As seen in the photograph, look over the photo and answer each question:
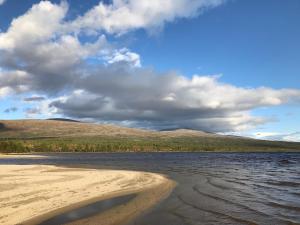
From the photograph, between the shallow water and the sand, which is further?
the sand

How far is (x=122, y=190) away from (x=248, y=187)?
1221cm

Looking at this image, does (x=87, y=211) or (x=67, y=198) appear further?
(x=67, y=198)

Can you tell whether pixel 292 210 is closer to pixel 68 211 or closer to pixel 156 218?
pixel 156 218

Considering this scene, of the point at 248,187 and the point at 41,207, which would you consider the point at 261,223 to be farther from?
the point at 248,187

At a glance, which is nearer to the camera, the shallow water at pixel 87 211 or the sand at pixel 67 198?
the shallow water at pixel 87 211

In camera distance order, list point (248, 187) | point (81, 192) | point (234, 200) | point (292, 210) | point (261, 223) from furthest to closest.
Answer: point (248, 187) → point (81, 192) → point (234, 200) → point (292, 210) → point (261, 223)

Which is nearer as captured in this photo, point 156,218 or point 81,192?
point 156,218

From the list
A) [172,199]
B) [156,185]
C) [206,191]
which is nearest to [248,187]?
[206,191]

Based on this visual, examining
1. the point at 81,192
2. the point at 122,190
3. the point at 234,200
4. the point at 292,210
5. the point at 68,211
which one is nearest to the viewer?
the point at 68,211

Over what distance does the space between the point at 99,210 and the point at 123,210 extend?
1.44 meters

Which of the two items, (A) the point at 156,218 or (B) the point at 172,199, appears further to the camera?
(B) the point at 172,199

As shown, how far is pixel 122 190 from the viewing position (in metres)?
30.9

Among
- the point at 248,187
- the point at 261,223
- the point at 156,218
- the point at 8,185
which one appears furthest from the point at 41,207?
the point at 248,187

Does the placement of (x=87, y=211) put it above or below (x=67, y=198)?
below
